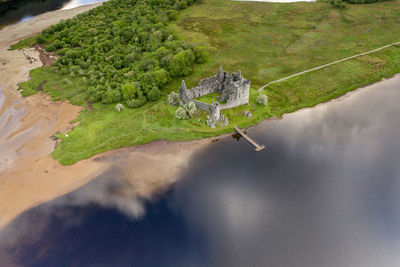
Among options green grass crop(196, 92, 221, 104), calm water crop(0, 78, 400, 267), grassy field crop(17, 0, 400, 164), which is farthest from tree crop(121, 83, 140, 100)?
calm water crop(0, 78, 400, 267)

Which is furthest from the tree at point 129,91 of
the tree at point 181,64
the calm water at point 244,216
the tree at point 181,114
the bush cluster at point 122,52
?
the calm water at point 244,216

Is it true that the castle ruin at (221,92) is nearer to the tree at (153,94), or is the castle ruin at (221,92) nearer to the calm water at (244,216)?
the tree at (153,94)

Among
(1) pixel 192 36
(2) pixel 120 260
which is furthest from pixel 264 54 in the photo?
(2) pixel 120 260

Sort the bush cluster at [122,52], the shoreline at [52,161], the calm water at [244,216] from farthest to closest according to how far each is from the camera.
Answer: the bush cluster at [122,52] < the shoreline at [52,161] < the calm water at [244,216]

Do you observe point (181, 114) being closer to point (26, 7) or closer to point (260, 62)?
point (260, 62)

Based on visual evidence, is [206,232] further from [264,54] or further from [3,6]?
[3,6]

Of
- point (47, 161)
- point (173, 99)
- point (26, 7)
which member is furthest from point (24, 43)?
point (173, 99)

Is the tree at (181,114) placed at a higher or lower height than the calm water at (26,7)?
lower
